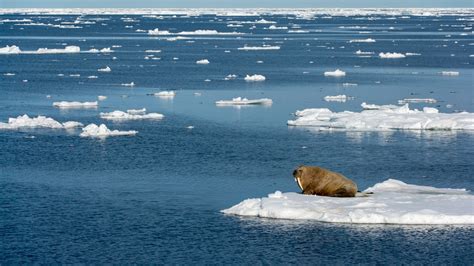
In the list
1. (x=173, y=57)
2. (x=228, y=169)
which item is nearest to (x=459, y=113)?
(x=228, y=169)

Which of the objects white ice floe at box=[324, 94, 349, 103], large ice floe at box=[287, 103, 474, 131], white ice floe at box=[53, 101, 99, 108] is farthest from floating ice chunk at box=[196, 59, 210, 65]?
large ice floe at box=[287, 103, 474, 131]

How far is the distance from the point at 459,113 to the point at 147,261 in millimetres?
24322

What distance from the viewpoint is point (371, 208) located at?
71.7 feet

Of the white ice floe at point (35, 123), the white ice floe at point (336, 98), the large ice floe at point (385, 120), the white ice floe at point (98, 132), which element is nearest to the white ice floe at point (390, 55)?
the white ice floe at point (336, 98)

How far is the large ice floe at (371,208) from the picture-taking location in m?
21.3

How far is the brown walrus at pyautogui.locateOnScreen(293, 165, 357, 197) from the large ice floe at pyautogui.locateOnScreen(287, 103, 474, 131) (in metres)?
14.0

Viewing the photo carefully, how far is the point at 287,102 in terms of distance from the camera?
47312 millimetres

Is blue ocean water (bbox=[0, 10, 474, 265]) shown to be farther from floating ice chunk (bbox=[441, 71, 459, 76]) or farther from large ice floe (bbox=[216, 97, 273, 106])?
floating ice chunk (bbox=[441, 71, 459, 76])

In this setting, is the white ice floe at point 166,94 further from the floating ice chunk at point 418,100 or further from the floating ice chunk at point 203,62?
the floating ice chunk at point 203,62

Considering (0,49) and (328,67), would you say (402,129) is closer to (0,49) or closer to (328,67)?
(328,67)

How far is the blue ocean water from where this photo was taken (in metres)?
19.9

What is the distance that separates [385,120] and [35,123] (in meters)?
14.8

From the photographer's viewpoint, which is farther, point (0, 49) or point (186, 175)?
point (0, 49)

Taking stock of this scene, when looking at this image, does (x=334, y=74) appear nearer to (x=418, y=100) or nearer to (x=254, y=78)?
(x=254, y=78)
